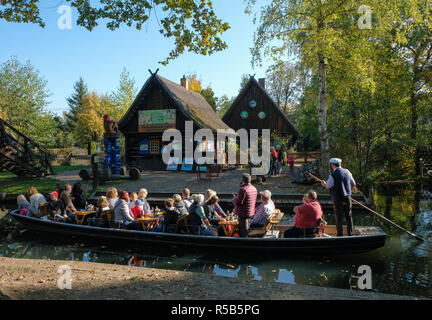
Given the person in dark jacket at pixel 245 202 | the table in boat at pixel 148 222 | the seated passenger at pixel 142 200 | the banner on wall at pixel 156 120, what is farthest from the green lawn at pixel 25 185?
the person in dark jacket at pixel 245 202

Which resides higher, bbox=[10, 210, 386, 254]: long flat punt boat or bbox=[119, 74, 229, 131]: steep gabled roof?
bbox=[119, 74, 229, 131]: steep gabled roof

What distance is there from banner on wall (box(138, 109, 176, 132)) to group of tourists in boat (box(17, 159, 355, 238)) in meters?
15.0

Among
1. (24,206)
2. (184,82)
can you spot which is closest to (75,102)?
(184,82)

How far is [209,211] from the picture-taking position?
970 centimetres

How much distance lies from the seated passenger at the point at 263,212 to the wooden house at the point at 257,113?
22931mm

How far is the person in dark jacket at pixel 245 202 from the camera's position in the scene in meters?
8.18

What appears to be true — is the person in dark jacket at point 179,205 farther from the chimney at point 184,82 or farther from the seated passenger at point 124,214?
the chimney at point 184,82

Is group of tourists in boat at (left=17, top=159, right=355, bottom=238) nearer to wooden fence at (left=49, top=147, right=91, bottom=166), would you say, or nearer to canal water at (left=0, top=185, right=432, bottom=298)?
canal water at (left=0, top=185, right=432, bottom=298)

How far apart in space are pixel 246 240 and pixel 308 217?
5.65ft

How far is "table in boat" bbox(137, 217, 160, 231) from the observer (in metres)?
9.60

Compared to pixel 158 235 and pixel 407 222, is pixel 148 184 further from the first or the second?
pixel 407 222

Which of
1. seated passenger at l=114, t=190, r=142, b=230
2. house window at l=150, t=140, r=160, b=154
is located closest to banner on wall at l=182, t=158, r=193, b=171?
house window at l=150, t=140, r=160, b=154

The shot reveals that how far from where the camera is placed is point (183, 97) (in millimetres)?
27266

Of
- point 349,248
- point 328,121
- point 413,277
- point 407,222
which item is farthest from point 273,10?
point 413,277
